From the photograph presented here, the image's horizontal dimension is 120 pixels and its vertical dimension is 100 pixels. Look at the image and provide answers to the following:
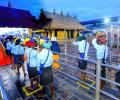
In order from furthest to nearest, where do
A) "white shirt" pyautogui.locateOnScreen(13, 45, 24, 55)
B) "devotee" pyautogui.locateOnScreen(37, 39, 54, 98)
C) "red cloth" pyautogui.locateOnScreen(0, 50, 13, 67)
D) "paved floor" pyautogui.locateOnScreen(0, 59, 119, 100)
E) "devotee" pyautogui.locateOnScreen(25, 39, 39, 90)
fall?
"red cloth" pyautogui.locateOnScreen(0, 50, 13, 67) < "white shirt" pyautogui.locateOnScreen(13, 45, 24, 55) < "devotee" pyautogui.locateOnScreen(25, 39, 39, 90) < "paved floor" pyautogui.locateOnScreen(0, 59, 119, 100) < "devotee" pyautogui.locateOnScreen(37, 39, 54, 98)

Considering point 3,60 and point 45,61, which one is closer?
point 45,61

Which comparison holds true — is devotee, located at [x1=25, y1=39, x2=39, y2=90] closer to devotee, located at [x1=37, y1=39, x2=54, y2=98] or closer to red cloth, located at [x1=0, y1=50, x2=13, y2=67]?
devotee, located at [x1=37, y1=39, x2=54, y2=98]

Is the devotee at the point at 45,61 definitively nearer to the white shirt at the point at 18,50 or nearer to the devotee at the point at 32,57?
the devotee at the point at 32,57

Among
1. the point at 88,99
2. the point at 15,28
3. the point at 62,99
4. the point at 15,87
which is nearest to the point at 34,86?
the point at 15,87

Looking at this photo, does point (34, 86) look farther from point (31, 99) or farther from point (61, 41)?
point (61, 41)

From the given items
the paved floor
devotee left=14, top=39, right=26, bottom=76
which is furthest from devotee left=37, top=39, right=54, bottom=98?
devotee left=14, top=39, right=26, bottom=76

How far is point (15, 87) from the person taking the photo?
21.9ft

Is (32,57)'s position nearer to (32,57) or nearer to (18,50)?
(32,57)

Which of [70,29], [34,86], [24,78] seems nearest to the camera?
[34,86]

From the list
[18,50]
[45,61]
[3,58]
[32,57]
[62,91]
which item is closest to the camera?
[45,61]

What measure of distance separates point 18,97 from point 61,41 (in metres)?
14.1

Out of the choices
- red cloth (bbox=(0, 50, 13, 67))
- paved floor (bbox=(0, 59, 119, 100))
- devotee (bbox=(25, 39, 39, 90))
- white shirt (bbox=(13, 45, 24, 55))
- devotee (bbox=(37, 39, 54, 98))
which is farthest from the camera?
red cloth (bbox=(0, 50, 13, 67))

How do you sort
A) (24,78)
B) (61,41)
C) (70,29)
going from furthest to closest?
(70,29) → (61,41) → (24,78)

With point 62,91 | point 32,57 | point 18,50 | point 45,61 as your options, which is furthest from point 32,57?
point 18,50
